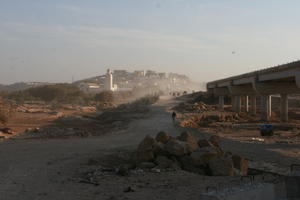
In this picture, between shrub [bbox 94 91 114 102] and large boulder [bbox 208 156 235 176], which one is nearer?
large boulder [bbox 208 156 235 176]

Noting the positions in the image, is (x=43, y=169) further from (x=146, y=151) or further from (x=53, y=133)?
(x=53, y=133)

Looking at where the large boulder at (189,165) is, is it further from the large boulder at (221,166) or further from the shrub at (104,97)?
the shrub at (104,97)

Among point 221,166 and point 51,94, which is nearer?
point 221,166

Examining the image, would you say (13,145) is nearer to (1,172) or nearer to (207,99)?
(1,172)

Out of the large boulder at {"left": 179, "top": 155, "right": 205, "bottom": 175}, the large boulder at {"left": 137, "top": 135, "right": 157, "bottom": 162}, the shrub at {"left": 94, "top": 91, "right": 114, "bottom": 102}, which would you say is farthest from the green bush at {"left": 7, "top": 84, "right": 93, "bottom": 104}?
the large boulder at {"left": 179, "top": 155, "right": 205, "bottom": 175}

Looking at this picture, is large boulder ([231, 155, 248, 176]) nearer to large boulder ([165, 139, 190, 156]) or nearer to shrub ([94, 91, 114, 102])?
large boulder ([165, 139, 190, 156])

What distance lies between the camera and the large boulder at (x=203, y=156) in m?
13.5

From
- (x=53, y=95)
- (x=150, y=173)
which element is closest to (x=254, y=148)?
(x=150, y=173)

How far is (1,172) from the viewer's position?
13812 mm

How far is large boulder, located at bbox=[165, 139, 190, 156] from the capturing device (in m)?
14.0

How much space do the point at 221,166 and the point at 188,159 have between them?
1.32m

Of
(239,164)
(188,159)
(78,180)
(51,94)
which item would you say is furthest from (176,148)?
(51,94)

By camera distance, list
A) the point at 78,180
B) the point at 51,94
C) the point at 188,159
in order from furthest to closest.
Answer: the point at 51,94, the point at 188,159, the point at 78,180

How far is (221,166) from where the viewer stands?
13.0 m
